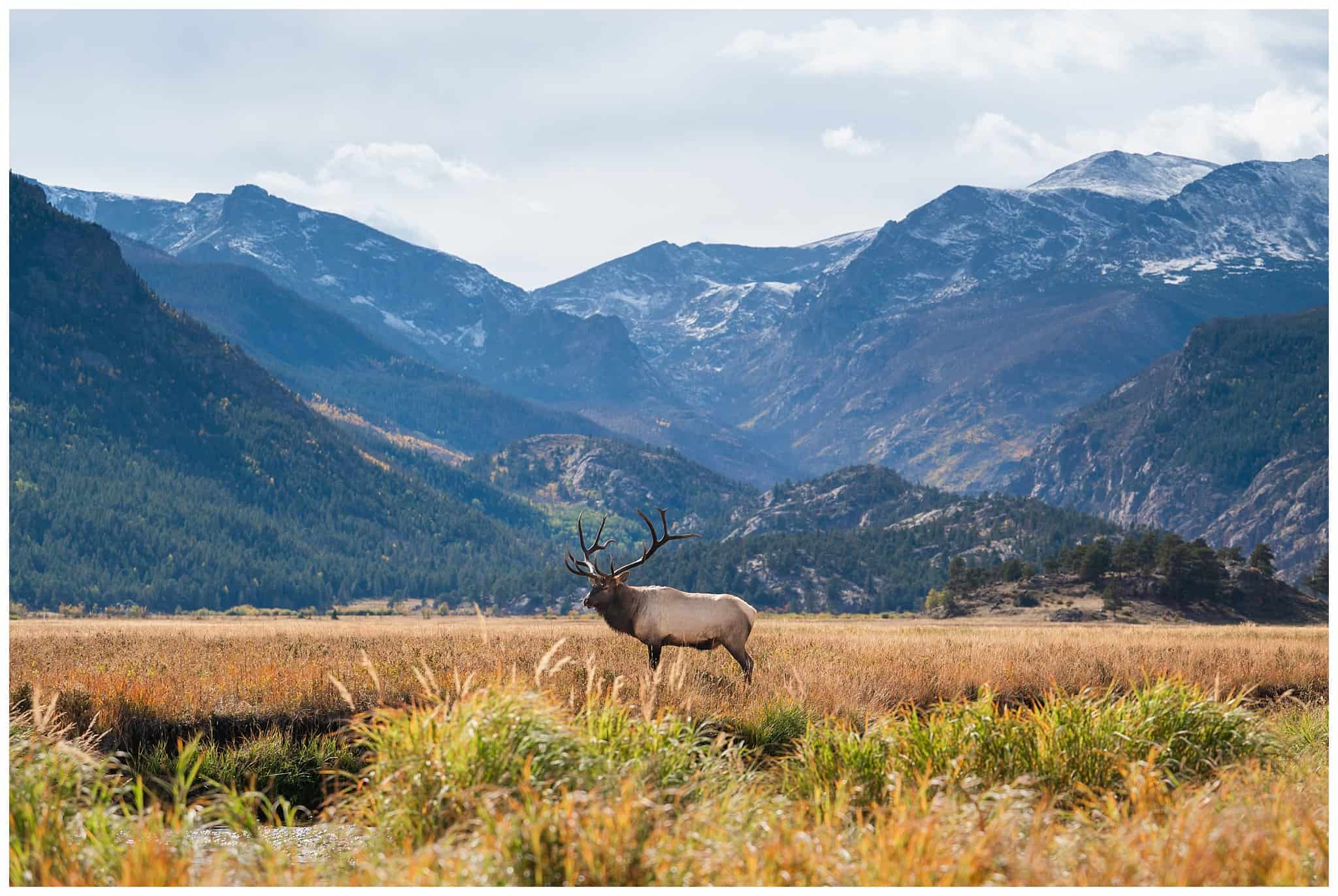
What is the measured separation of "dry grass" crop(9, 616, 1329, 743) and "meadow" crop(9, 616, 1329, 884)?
86 mm

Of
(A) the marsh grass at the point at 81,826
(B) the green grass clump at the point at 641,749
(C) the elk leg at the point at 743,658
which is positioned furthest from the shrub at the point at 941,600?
(A) the marsh grass at the point at 81,826

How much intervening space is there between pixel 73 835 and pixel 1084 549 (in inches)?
2992

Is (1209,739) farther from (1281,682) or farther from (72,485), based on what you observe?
(72,485)

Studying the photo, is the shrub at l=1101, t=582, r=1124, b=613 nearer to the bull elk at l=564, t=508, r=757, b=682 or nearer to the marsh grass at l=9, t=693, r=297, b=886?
the bull elk at l=564, t=508, r=757, b=682

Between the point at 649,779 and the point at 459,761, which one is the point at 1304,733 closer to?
the point at 649,779

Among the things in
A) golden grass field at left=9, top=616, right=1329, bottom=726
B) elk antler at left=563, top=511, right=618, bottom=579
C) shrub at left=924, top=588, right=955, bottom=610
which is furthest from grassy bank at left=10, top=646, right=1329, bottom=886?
shrub at left=924, top=588, right=955, bottom=610

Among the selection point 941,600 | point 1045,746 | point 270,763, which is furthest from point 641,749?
point 941,600

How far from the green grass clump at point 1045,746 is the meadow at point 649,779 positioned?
0.03m

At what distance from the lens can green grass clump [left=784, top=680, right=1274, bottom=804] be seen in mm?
11875

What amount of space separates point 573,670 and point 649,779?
786cm

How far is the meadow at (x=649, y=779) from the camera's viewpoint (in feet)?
29.3

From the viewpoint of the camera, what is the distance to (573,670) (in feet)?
61.1

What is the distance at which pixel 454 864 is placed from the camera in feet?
28.9

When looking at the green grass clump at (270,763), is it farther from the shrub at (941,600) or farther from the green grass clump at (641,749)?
the shrub at (941,600)
